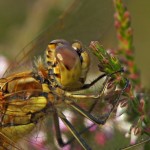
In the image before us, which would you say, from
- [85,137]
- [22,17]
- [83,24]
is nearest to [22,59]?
[83,24]

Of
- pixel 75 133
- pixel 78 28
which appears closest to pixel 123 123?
Answer: pixel 75 133

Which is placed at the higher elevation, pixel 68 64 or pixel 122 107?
pixel 68 64

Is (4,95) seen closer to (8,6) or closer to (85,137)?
(85,137)

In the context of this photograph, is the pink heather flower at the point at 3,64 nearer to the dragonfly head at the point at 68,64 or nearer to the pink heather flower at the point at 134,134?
the dragonfly head at the point at 68,64

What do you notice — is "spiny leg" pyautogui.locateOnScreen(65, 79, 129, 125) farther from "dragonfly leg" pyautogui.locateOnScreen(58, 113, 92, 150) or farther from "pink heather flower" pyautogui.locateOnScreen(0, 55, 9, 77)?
"pink heather flower" pyautogui.locateOnScreen(0, 55, 9, 77)

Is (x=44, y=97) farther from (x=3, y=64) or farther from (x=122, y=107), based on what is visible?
(x=3, y=64)

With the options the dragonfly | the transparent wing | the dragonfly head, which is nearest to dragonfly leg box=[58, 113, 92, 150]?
the dragonfly

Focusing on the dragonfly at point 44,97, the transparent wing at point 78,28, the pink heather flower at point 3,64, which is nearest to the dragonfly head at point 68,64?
the dragonfly at point 44,97
